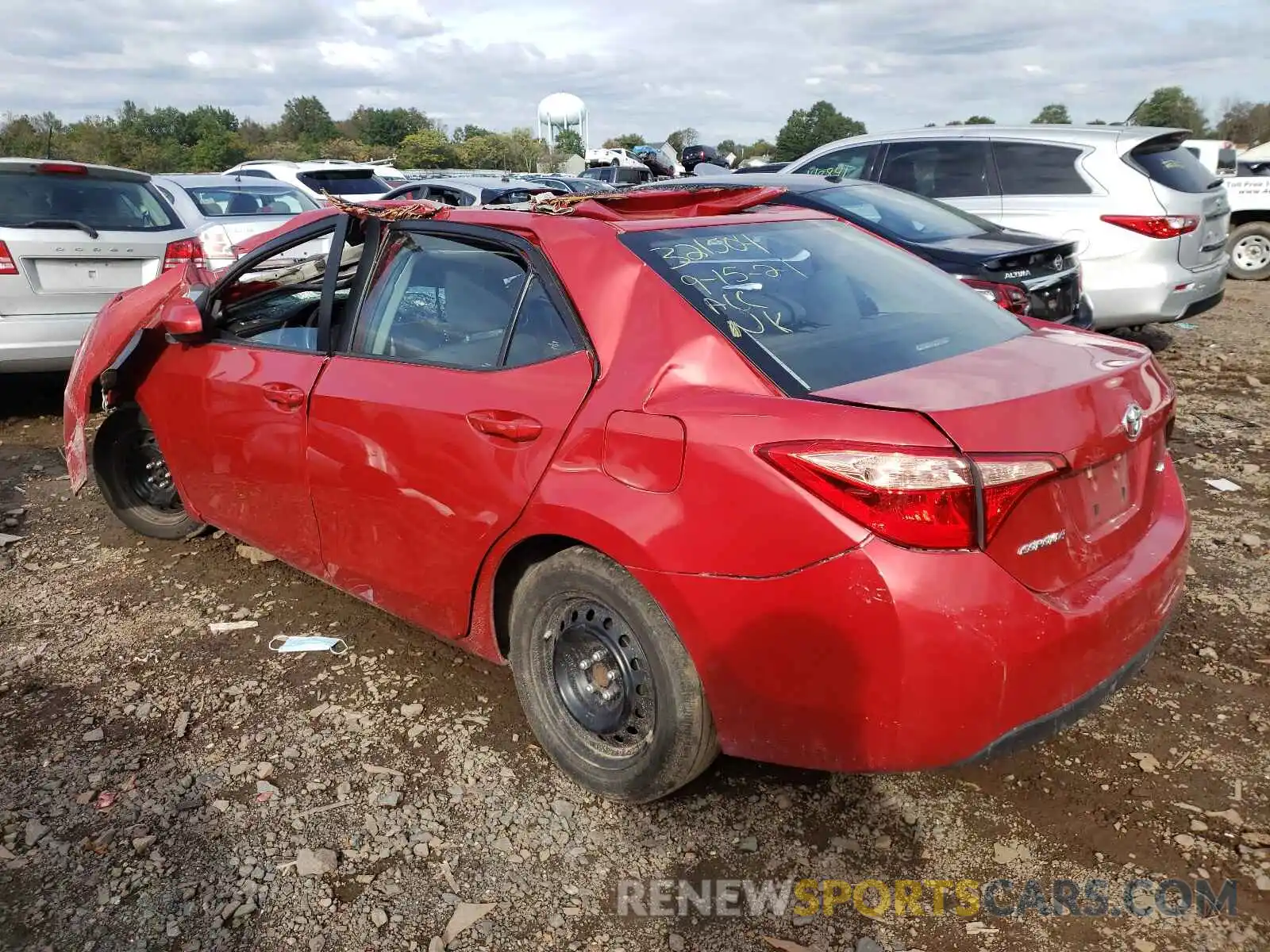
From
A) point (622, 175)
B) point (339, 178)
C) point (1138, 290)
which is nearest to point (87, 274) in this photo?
point (1138, 290)

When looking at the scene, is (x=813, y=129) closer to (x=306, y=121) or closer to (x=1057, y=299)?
(x=306, y=121)

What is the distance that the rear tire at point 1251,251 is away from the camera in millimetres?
13289

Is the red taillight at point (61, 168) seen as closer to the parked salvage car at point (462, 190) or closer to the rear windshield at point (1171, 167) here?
the parked salvage car at point (462, 190)

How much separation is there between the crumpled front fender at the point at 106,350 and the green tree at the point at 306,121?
88085 millimetres

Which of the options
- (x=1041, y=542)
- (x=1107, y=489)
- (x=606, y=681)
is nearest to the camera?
(x=1041, y=542)

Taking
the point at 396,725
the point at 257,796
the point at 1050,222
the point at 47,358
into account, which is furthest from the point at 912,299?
the point at 47,358

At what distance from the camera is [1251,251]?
1345cm

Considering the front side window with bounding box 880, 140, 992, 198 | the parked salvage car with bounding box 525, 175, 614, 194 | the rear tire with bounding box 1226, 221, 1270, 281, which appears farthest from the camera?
the parked salvage car with bounding box 525, 175, 614, 194

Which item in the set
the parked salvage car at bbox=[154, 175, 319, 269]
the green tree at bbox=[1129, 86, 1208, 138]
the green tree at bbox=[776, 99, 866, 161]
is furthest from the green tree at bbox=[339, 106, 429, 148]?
the parked salvage car at bbox=[154, 175, 319, 269]

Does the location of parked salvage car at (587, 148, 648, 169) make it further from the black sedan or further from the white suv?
the black sedan

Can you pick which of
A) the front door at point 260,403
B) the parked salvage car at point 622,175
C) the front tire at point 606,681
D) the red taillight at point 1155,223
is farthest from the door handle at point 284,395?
the parked salvage car at point 622,175

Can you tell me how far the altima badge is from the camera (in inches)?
84.0

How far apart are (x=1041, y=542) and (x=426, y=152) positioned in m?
69.7

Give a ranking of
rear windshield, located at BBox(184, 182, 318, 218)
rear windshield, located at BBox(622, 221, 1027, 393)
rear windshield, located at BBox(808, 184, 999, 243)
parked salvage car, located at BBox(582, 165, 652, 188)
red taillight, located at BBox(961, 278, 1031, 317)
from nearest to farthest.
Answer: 1. rear windshield, located at BBox(622, 221, 1027, 393)
2. red taillight, located at BBox(961, 278, 1031, 317)
3. rear windshield, located at BBox(808, 184, 999, 243)
4. rear windshield, located at BBox(184, 182, 318, 218)
5. parked salvage car, located at BBox(582, 165, 652, 188)
